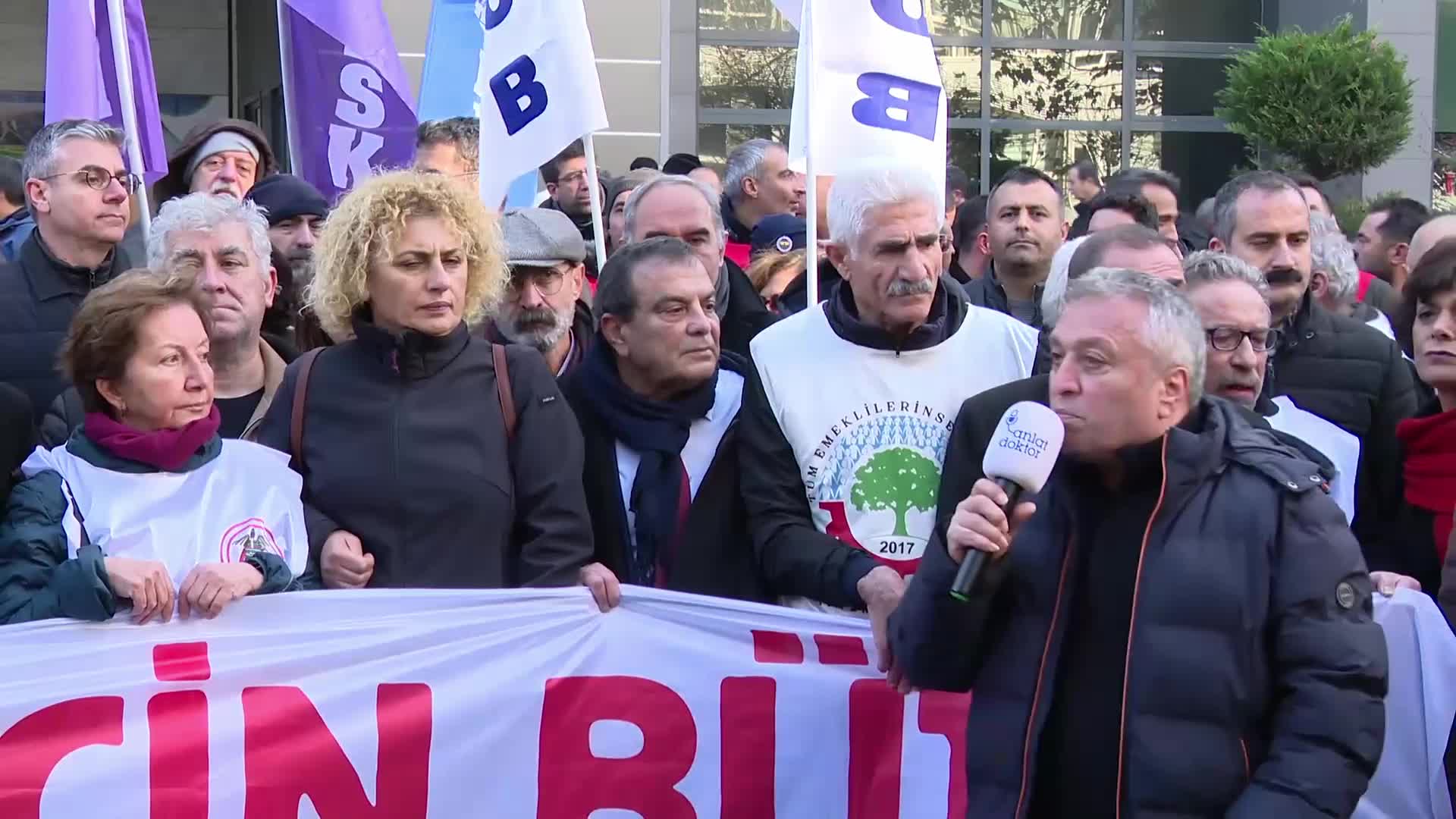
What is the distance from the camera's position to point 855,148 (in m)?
5.55

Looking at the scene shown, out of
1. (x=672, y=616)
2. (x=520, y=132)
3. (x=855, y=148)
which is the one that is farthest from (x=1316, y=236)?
(x=672, y=616)

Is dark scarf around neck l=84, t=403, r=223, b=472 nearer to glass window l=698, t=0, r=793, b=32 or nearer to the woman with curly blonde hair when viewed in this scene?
the woman with curly blonde hair

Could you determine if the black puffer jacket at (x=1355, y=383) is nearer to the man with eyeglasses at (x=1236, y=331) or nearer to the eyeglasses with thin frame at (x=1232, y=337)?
the man with eyeglasses at (x=1236, y=331)

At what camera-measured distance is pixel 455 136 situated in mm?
7629

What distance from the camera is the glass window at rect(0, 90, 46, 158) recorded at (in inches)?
695

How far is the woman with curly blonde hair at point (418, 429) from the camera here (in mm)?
3961

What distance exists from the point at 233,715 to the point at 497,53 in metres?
2.85

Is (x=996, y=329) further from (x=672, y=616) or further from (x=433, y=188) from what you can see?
(x=433, y=188)

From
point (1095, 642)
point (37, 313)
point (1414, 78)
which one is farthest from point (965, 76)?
point (1095, 642)

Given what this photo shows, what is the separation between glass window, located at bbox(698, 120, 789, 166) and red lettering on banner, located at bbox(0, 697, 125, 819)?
13848 millimetres

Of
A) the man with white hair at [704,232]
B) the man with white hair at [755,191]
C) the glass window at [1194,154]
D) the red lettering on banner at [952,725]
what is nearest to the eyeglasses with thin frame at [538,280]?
the man with white hair at [704,232]

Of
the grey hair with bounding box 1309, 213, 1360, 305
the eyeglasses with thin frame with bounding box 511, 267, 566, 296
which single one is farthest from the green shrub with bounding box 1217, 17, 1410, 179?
the eyeglasses with thin frame with bounding box 511, 267, 566, 296

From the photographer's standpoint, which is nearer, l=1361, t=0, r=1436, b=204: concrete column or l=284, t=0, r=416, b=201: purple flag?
l=284, t=0, r=416, b=201: purple flag

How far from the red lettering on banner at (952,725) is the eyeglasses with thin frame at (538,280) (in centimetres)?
189
